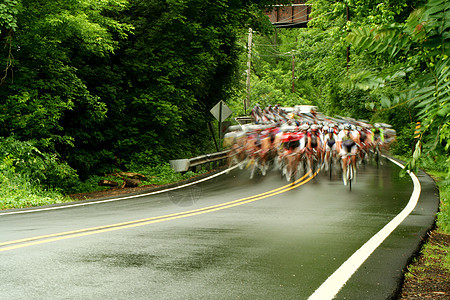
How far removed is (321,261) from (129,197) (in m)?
9.56

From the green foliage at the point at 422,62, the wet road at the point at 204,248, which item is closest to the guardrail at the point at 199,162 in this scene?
the wet road at the point at 204,248

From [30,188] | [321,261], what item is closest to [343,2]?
[30,188]

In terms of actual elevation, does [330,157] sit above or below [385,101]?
below

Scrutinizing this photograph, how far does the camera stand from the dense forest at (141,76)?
3680mm

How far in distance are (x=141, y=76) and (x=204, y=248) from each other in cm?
1664

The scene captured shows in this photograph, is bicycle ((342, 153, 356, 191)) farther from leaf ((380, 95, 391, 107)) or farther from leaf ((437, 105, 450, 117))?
leaf ((437, 105, 450, 117))

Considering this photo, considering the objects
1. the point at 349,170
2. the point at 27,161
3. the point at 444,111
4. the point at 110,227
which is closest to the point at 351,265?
the point at 444,111

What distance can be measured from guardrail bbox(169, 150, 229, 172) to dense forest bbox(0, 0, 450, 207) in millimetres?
1359

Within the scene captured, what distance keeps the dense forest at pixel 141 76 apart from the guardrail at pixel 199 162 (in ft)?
4.46

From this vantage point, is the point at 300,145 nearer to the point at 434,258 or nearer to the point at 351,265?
the point at 434,258

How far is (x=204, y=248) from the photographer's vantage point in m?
7.61

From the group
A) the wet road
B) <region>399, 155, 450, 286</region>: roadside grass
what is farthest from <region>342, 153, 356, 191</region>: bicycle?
<region>399, 155, 450, 286</region>: roadside grass

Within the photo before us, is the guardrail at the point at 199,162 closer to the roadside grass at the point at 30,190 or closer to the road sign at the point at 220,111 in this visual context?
the roadside grass at the point at 30,190

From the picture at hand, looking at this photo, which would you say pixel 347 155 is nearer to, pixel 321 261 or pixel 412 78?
pixel 321 261
